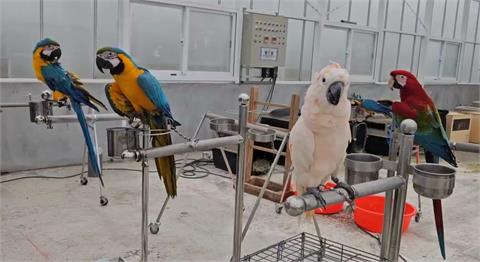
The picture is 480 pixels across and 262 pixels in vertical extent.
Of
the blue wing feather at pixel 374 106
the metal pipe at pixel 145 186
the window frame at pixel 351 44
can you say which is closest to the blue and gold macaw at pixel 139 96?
the metal pipe at pixel 145 186

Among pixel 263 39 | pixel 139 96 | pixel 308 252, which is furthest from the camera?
pixel 263 39

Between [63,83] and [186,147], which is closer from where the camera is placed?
[186,147]

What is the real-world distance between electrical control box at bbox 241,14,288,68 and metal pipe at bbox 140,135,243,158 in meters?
3.64

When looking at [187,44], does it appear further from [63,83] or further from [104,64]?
[104,64]

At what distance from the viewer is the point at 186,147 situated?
1.70m

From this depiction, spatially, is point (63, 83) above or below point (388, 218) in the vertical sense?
above

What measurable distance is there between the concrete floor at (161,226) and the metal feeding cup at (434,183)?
4.88ft

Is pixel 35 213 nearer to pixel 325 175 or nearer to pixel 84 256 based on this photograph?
pixel 84 256

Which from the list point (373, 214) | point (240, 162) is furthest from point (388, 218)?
point (373, 214)

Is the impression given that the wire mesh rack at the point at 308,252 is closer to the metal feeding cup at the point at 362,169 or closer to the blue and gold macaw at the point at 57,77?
the metal feeding cup at the point at 362,169

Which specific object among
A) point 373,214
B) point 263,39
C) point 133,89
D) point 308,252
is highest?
point 263,39

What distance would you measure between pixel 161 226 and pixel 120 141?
141cm

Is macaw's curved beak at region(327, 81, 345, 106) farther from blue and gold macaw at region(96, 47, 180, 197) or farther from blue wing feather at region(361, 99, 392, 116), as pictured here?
blue wing feather at region(361, 99, 392, 116)

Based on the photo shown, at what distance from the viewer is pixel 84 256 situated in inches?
98.0
